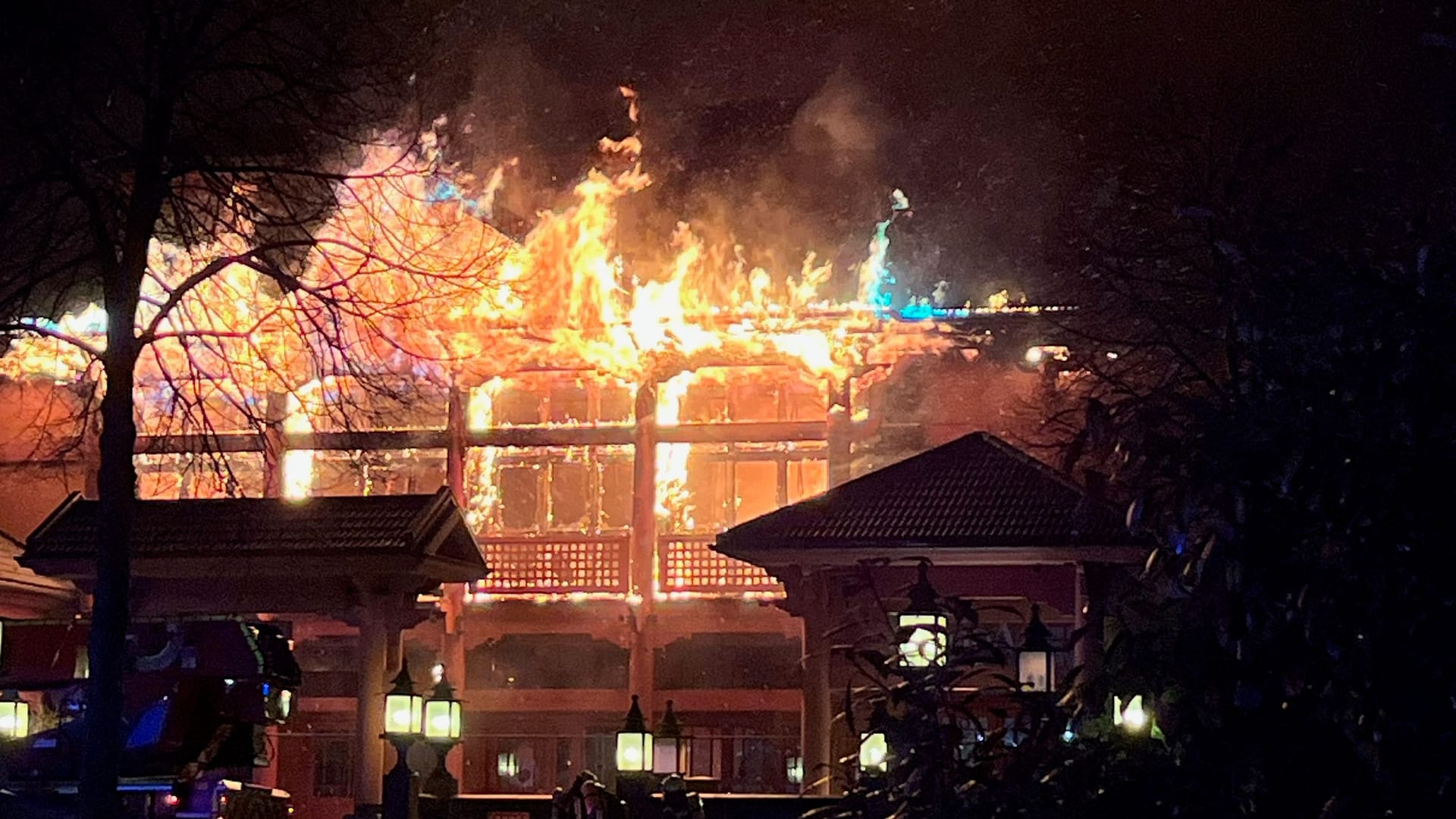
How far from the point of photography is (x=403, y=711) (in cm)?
1661

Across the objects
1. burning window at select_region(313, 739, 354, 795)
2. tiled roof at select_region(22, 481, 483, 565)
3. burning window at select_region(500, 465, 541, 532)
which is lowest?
burning window at select_region(313, 739, 354, 795)

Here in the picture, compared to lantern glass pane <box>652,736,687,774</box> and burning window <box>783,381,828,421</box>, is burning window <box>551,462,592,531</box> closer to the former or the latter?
burning window <box>783,381,828,421</box>

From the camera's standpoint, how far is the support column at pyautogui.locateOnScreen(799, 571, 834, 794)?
1797 cm

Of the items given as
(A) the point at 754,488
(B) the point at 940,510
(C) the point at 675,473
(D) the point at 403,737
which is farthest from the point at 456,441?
(B) the point at 940,510

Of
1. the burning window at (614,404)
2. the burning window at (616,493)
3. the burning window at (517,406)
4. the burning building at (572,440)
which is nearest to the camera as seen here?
the burning building at (572,440)

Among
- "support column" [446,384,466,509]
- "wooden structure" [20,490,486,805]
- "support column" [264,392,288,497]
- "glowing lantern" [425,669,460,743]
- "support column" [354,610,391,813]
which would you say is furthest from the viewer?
"support column" [264,392,288,497]

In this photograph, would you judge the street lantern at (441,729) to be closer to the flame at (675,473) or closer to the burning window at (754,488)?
the flame at (675,473)

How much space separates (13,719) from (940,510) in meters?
10.4

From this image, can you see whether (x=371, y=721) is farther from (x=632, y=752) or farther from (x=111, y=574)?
(x=111, y=574)

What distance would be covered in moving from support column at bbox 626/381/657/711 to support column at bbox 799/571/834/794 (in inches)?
184

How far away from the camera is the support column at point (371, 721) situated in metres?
17.8

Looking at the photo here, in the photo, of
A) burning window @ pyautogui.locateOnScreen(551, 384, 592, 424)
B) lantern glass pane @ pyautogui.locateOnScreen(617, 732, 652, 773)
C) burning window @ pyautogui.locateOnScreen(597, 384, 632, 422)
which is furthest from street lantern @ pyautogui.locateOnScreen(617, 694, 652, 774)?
burning window @ pyautogui.locateOnScreen(551, 384, 592, 424)

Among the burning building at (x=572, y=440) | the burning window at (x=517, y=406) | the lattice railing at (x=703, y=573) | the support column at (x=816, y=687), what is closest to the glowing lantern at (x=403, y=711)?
the support column at (x=816, y=687)

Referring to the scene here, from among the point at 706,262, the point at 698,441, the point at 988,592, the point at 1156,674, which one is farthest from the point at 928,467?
the point at 1156,674
